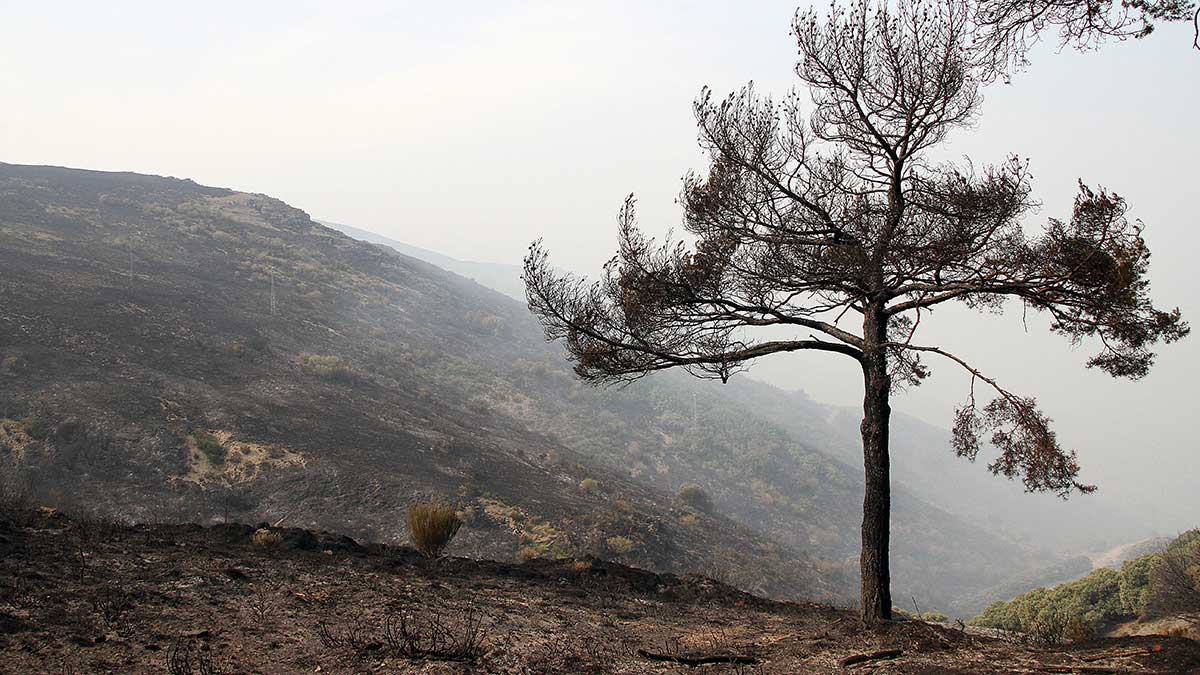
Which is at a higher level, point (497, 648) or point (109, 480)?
point (497, 648)

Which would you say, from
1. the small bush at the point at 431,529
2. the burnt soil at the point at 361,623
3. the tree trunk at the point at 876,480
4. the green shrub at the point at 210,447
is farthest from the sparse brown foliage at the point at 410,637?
the green shrub at the point at 210,447

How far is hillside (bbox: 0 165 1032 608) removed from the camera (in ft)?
54.0

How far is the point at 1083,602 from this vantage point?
1302cm

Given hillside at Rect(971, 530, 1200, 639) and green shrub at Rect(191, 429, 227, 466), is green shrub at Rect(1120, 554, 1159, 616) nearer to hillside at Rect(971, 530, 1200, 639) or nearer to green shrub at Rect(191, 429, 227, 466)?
hillside at Rect(971, 530, 1200, 639)

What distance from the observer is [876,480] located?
7.51 metres

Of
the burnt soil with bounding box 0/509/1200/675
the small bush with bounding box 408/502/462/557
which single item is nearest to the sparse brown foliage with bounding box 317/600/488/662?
the burnt soil with bounding box 0/509/1200/675

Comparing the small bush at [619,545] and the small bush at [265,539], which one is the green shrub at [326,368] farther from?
the small bush at [265,539]

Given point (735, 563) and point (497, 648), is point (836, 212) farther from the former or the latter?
point (735, 563)

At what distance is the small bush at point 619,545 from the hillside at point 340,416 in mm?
192

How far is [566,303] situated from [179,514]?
38.1 ft

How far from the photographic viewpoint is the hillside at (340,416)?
1647 cm

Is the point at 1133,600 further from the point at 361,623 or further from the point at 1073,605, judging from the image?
the point at 361,623

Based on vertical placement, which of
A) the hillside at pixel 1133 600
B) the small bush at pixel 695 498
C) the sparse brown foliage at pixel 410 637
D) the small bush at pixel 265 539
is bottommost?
the small bush at pixel 695 498

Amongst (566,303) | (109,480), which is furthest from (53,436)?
(566,303)
